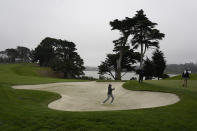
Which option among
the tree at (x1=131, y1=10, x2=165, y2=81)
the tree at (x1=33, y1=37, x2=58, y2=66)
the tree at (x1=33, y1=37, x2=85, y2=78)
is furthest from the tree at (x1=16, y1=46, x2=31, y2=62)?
the tree at (x1=131, y1=10, x2=165, y2=81)

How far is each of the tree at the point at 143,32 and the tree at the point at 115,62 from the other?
11295 mm

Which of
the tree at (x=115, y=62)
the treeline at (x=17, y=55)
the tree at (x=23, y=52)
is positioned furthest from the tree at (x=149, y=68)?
the tree at (x=23, y=52)

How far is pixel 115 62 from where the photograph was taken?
5422cm

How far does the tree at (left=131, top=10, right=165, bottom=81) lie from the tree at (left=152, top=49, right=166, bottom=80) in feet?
82.3

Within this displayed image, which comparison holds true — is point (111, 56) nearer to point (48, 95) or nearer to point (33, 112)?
point (48, 95)

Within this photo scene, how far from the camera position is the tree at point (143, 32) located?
130 feet

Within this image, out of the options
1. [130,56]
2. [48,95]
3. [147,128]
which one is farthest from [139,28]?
[147,128]

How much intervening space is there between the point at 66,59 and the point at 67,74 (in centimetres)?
472

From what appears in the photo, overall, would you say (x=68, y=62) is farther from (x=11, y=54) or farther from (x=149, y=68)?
(x=11, y=54)

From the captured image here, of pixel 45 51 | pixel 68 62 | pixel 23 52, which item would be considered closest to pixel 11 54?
pixel 23 52

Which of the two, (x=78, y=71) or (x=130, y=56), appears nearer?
(x=130, y=56)

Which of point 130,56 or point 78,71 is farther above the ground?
point 130,56

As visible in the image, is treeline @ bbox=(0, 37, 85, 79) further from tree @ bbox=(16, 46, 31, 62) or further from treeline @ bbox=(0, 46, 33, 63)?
tree @ bbox=(16, 46, 31, 62)

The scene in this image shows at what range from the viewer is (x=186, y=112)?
10484 millimetres
